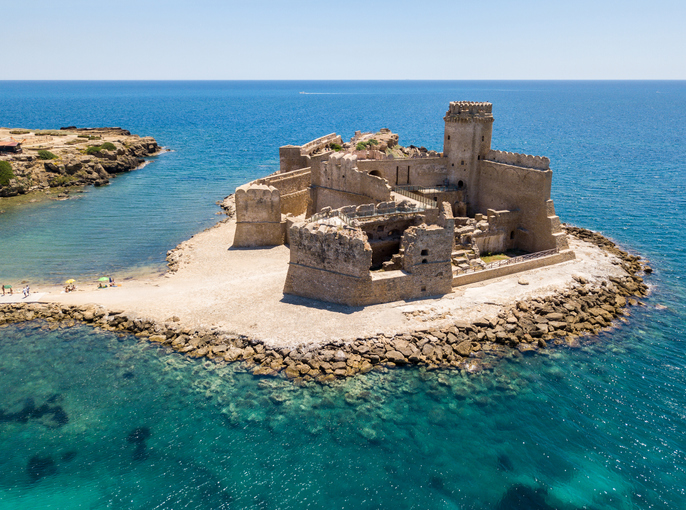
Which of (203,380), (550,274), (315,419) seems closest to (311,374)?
(315,419)

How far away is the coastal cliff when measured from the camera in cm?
6600

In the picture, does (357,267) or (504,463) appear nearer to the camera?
(504,463)

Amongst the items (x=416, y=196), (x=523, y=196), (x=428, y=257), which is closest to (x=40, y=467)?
(x=428, y=257)

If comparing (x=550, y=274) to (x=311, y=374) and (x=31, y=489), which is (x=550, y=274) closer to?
(x=311, y=374)

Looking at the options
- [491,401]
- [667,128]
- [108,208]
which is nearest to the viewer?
[491,401]

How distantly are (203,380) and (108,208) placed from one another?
133 ft

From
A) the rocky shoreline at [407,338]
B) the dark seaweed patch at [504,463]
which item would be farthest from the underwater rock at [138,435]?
the dark seaweed patch at [504,463]

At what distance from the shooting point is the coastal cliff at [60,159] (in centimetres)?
6600

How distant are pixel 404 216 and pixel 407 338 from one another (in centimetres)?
974

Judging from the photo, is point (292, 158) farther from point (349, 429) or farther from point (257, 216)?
point (349, 429)

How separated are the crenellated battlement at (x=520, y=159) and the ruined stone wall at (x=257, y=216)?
18.5m

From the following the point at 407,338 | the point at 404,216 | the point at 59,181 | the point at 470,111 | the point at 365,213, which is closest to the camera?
the point at 407,338

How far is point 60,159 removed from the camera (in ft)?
239

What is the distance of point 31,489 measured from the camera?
766 inches
